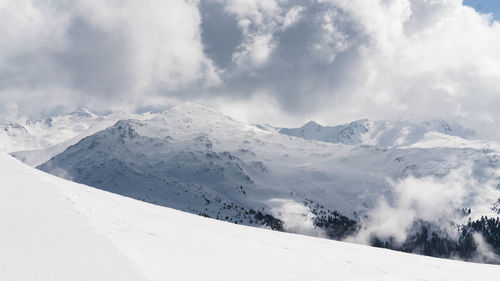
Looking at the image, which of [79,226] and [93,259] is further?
[79,226]

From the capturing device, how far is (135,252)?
15.6 m

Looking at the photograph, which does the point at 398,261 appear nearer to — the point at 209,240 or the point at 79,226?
the point at 209,240

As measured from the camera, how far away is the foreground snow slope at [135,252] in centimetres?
1206

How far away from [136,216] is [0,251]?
11929 millimetres

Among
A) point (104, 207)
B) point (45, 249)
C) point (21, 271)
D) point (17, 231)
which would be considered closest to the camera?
point (21, 271)

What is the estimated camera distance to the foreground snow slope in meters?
12.1

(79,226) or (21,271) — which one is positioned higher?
(79,226)

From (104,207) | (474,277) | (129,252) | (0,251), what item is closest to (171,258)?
(129,252)

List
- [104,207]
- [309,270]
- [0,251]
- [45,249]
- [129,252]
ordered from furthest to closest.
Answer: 1. [104,207]
2. [309,270]
3. [129,252]
4. [45,249]
5. [0,251]

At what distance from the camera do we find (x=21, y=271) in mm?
10305

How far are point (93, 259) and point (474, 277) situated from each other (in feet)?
71.8

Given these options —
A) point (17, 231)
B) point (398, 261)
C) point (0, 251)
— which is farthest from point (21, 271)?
point (398, 261)

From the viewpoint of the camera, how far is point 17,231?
529 inches

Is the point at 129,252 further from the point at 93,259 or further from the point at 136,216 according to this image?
the point at 136,216
